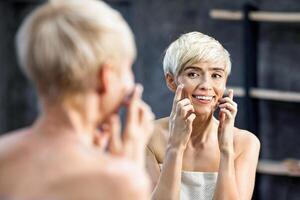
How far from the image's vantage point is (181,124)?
2.55 metres

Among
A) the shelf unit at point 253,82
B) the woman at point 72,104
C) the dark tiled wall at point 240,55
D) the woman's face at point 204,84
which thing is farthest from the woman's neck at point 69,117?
the shelf unit at point 253,82

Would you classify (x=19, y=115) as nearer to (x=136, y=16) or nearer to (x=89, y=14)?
(x=136, y=16)

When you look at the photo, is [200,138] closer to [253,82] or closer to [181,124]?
[181,124]

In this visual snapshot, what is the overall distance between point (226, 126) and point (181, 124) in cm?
14

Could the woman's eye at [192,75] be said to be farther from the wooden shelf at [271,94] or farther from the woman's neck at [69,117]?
the wooden shelf at [271,94]

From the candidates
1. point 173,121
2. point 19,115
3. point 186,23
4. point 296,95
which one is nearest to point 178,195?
point 173,121

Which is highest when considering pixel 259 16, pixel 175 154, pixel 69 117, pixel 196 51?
pixel 69 117

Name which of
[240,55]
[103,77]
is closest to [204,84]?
[103,77]

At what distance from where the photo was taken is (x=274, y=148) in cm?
559

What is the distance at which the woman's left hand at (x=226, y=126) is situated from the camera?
8.45 ft

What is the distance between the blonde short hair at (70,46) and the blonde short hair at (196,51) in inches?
44.8

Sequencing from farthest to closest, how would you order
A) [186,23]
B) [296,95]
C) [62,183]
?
[186,23] < [296,95] < [62,183]

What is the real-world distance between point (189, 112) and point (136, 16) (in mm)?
3479

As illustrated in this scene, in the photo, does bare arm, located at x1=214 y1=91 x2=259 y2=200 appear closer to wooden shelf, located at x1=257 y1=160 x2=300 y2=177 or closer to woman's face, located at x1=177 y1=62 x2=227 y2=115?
woman's face, located at x1=177 y1=62 x2=227 y2=115
